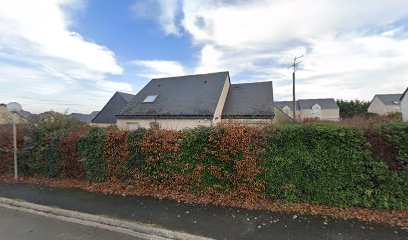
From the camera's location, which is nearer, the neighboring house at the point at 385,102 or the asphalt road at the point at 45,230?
the asphalt road at the point at 45,230

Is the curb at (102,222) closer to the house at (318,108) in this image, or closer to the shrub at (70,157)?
the shrub at (70,157)

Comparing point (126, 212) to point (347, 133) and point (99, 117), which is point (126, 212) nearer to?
point (347, 133)

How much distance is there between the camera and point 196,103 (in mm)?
18719

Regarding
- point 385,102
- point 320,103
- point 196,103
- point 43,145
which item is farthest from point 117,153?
point 320,103

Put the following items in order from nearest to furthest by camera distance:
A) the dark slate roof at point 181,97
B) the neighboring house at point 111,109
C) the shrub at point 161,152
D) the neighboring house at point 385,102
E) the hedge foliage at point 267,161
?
1. the hedge foliage at point 267,161
2. the shrub at point 161,152
3. the dark slate roof at point 181,97
4. the neighboring house at point 111,109
5. the neighboring house at point 385,102

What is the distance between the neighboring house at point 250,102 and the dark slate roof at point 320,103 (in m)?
43.8

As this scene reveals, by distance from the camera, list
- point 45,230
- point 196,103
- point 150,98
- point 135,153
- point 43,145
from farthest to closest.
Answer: point 150,98 → point 196,103 → point 43,145 → point 135,153 → point 45,230

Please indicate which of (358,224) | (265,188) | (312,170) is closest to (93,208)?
(265,188)

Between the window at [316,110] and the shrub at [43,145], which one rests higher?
the window at [316,110]

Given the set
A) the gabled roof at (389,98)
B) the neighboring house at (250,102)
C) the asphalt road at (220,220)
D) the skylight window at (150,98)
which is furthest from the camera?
the gabled roof at (389,98)

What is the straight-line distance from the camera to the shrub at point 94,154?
6.32 meters

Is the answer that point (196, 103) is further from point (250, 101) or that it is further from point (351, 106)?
point (351, 106)

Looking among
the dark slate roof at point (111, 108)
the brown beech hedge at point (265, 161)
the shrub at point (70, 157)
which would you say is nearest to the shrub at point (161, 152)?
the brown beech hedge at point (265, 161)

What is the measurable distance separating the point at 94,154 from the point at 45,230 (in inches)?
102
